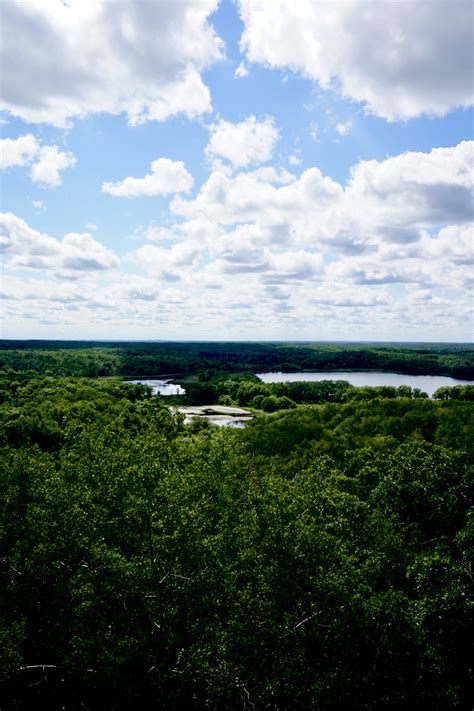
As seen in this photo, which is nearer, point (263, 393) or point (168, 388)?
point (263, 393)

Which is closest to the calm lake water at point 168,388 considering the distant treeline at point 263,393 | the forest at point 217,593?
the distant treeline at point 263,393

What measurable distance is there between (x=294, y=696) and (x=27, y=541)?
11.4 meters

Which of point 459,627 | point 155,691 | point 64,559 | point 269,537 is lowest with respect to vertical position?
point 155,691

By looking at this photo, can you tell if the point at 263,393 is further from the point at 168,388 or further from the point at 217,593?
the point at 217,593

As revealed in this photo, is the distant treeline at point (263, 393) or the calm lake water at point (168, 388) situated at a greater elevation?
the distant treeline at point (263, 393)

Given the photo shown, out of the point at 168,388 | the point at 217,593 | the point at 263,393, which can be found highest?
the point at 217,593

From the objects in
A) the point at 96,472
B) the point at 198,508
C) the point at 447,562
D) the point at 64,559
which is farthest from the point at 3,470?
the point at 447,562

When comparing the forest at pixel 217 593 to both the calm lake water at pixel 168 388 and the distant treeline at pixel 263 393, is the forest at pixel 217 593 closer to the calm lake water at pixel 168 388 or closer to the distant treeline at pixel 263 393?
the distant treeline at pixel 263 393

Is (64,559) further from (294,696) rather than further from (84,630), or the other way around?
(294,696)

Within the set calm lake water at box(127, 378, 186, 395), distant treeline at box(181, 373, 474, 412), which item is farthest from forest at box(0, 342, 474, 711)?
calm lake water at box(127, 378, 186, 395)

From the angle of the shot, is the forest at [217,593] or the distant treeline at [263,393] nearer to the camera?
the forest at [217,593]

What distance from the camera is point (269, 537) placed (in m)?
17.9

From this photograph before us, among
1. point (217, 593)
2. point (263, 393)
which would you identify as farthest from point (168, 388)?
point (217, 593)

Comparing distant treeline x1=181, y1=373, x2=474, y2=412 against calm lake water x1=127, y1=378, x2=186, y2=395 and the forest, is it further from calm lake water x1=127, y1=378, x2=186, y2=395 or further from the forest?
the forest
